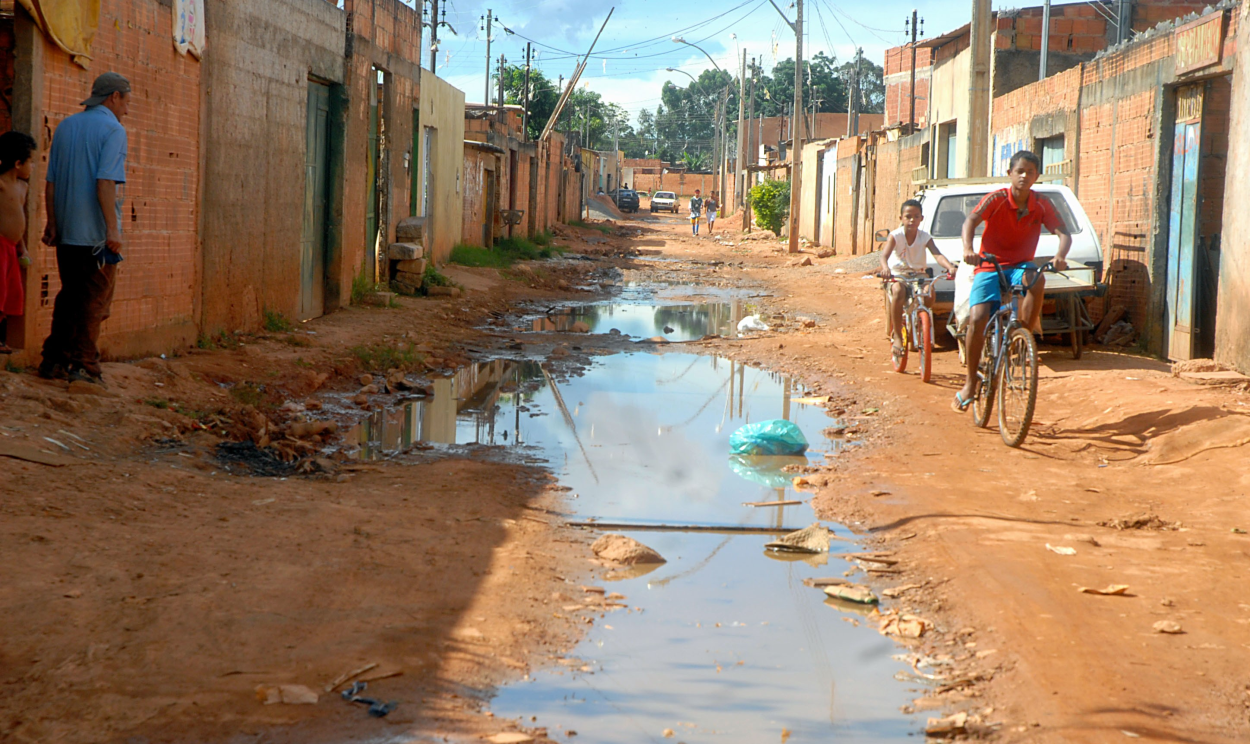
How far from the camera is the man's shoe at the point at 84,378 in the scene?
6.39 metres

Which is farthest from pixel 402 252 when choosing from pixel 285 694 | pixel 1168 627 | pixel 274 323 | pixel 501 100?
pixel 501 100

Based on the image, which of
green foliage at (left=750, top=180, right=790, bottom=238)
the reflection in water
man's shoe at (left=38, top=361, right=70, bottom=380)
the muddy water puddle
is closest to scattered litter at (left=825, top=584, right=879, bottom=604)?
the muddy water puddle

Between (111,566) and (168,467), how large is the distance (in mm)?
1610

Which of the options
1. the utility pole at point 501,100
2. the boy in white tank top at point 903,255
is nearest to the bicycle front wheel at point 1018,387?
the boy in white tank top at point 903,255

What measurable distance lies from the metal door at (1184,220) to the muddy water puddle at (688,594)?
4.01 meters

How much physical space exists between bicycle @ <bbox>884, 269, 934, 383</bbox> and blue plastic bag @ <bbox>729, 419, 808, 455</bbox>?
2869mm

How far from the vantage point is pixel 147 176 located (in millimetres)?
7977

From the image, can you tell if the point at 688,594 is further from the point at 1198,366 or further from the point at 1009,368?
the point at 1198,366

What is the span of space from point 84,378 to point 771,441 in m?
4.13

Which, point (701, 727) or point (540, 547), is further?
point (540, 547)

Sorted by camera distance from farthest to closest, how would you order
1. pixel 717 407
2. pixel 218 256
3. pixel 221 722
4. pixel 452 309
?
pixel 452 309, pixel 218 256, pixel 717 407, pixel 221 722

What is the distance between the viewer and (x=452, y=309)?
1418 cm

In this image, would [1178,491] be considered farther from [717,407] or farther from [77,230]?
[77,230]

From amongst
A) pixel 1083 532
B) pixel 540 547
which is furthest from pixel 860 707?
pixel 1083 532
